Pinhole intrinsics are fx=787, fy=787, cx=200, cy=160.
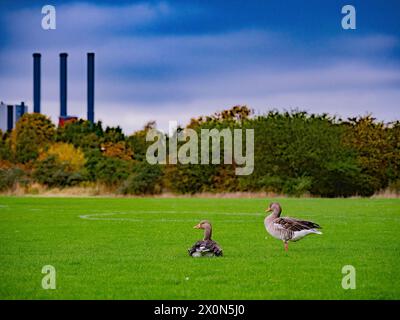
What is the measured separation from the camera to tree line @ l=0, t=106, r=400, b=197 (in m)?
53.9

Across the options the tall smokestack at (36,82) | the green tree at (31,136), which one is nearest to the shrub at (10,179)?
the green tree at (31,136)

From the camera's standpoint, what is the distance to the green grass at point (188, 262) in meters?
10.8

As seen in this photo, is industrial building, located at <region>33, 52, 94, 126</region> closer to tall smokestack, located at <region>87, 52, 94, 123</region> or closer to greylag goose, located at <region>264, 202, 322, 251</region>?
tall smokestack, located at <region>87, 52, 94, 123</region>

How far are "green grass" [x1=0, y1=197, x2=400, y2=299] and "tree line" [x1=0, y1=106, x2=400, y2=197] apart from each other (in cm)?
2955

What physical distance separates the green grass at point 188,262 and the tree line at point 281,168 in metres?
29.6

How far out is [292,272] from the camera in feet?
40.9

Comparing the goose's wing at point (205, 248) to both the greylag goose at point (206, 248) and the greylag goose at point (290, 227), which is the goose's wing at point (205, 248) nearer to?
the greylag goose at point (206, 248)

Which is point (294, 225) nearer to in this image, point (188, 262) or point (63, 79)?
point (188, 262)

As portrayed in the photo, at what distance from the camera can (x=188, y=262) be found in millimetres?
13773

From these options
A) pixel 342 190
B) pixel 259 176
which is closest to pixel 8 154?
pixel 259 176

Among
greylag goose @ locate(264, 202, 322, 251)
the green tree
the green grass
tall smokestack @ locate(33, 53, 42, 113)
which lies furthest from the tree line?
greylag goose @ locate(264, 202, 322, 251)

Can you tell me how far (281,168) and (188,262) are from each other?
41.3 metres
